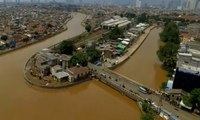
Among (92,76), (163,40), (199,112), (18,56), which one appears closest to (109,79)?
(92,76)

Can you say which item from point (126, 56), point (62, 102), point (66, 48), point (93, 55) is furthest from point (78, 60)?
point (126, 56)

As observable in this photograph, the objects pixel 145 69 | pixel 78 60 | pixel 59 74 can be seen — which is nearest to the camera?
pixel 59 74

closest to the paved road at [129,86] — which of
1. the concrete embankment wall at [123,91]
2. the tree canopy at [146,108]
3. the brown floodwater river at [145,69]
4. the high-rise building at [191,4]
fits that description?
the concrete embankment wall at [123,91]

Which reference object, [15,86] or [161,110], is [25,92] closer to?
[15,86]

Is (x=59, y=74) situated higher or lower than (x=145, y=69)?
higher

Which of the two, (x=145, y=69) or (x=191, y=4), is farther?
(x=191, y=4)

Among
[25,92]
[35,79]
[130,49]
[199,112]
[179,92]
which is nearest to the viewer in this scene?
[199,112]

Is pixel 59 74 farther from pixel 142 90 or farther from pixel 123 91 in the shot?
pixel 142 90
